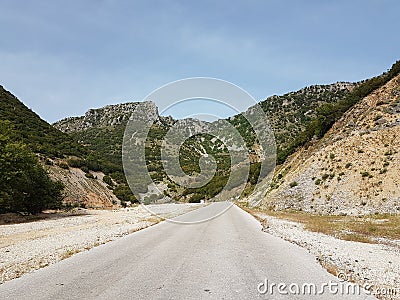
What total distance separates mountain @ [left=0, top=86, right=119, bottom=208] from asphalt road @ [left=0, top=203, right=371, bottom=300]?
38632mm

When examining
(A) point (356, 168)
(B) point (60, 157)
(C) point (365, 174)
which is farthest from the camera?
(B) point (60, 157)

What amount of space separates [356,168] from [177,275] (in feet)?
115

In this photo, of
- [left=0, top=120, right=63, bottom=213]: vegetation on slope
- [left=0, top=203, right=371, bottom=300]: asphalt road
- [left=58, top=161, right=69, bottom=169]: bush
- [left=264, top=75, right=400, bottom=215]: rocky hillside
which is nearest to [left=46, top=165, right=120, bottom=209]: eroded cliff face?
[left=58, top=161, right=69, bottom=169]: bush

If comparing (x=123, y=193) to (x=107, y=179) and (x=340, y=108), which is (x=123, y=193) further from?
(x=340, y=108)

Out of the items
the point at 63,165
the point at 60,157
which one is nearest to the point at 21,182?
the point at 63,165

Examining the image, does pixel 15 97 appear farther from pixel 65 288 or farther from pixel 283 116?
pixel 65 288

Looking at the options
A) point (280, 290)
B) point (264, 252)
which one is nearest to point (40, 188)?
point (264, 252)

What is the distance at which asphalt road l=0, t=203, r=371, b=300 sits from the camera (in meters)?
7.35

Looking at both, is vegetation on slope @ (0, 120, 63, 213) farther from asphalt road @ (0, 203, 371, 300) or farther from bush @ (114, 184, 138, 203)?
bush @ (114, 184, 138, 203)

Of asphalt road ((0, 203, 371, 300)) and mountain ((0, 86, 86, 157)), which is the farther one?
mountain ((0, 86, 86, 157))

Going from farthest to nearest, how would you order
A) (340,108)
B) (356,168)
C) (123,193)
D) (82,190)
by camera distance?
(123,193)
(340,108)
(82,190)
(356,168)

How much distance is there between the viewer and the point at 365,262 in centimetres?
1077

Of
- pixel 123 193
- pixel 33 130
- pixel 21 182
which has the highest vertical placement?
pixel 33 130

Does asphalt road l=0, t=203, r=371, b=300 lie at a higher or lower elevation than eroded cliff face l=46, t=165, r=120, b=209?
lower
